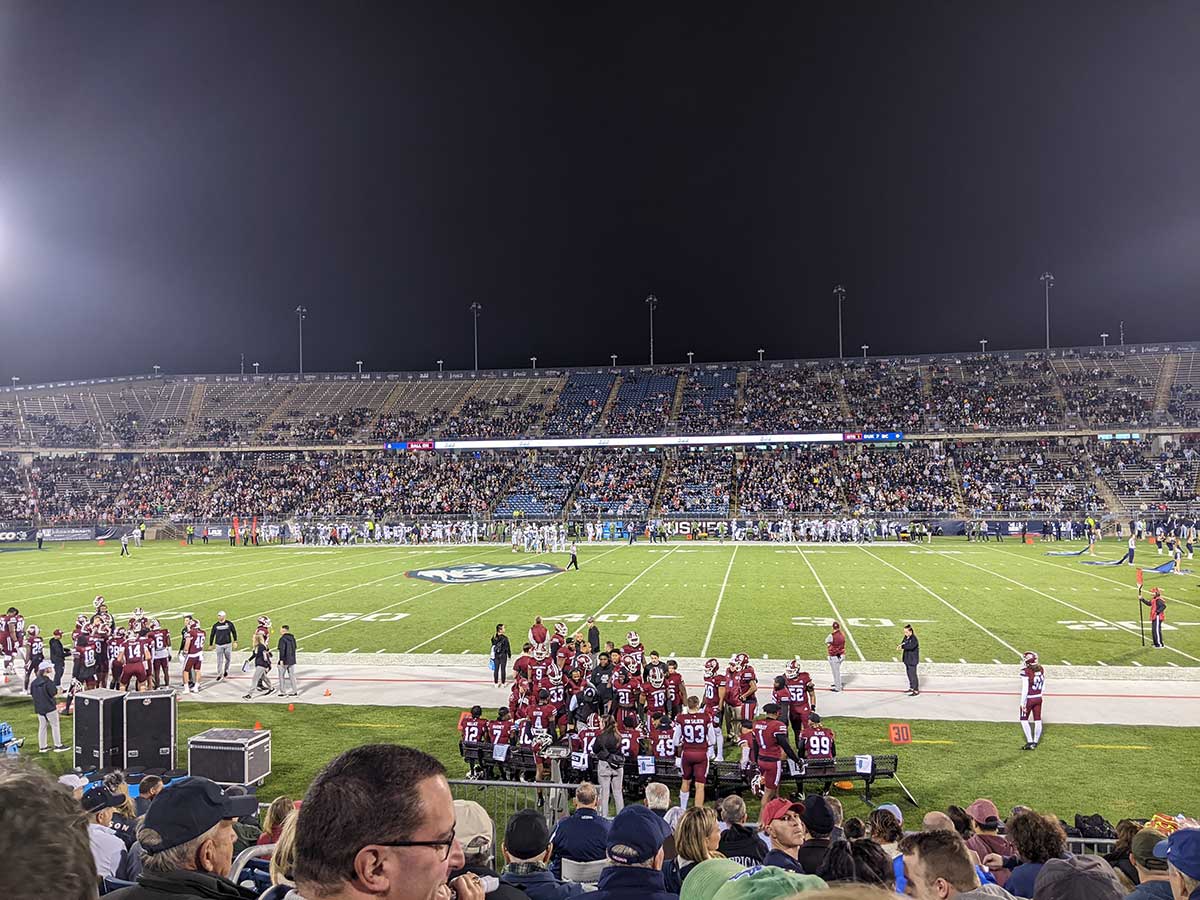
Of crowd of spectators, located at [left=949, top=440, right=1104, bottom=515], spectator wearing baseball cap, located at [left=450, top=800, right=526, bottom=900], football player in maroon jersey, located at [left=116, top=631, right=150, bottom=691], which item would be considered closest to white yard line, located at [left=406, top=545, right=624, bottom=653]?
football player in maroon jersey, located at [left=116, top=631, right=150, bottom=691]

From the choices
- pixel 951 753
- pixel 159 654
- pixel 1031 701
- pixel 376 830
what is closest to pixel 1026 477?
pixel 1031 701

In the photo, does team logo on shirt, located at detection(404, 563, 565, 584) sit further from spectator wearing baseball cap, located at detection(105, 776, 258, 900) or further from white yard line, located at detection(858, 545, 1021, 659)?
spectator wearing baseball cap, located at detection(105, 776, 258, 900)

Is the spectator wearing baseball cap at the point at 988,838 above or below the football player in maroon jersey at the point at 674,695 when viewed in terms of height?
above

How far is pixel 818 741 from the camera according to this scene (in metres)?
10.1

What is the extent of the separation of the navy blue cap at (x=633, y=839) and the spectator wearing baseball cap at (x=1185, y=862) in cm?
227

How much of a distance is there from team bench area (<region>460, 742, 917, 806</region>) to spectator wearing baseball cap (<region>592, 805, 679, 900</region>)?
598cm

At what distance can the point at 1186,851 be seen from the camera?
3.60 metres

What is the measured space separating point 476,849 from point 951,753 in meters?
9.35

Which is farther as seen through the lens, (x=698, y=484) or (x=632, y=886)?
(x=698, y=484)

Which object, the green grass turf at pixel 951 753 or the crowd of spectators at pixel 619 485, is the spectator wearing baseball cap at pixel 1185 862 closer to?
the green grass turf at pixel 951 753

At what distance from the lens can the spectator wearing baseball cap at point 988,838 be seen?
17.9ft

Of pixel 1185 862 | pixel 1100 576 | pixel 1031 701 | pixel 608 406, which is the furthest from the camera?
pixel 608 406

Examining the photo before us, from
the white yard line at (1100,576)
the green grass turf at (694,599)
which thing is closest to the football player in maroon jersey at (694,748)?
the green grass turf at (694,599)

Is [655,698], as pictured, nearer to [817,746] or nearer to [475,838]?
[817,746]
